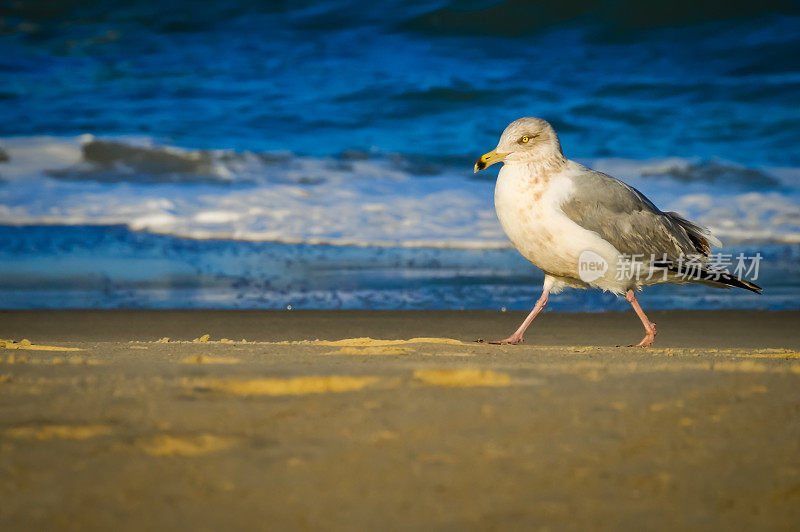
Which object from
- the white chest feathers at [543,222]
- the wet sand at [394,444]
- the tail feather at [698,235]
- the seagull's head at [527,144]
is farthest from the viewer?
the tail feather at [698,235]

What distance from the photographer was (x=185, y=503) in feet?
5.90

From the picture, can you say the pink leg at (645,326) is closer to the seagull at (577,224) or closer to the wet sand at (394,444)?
the seagull at (577,224)

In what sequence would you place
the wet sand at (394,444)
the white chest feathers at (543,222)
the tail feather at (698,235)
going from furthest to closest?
the tail feather at (698,235)
the white chest feathers at (543,222)
the wet sand at (394,444)

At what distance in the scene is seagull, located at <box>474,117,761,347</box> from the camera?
5266 mm

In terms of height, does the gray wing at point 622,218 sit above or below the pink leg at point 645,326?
above

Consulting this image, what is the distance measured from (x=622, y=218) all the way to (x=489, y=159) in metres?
1.07

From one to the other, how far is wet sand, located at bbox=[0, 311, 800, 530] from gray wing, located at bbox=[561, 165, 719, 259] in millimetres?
1898

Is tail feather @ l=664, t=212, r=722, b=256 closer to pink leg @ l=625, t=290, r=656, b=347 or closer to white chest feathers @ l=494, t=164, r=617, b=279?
pink leg @ l=625, t=290, r=656, b=347

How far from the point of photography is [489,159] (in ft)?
18.3

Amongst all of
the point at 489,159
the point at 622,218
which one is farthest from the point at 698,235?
the point at 489,159

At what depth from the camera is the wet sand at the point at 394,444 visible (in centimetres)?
Answer: 179

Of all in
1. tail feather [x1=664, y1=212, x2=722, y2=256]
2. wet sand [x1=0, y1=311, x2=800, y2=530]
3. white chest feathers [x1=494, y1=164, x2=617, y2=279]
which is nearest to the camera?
wet sand [x1=0, y1=311, x2=800, y2=530]

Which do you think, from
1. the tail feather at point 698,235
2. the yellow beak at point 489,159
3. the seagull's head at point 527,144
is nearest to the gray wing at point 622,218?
the tail feather at point 698,235

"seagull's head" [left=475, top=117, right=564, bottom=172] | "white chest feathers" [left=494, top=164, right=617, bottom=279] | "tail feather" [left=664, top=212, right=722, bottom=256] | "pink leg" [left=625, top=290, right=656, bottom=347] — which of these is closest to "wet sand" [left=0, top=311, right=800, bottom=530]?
"white chest feathers" [left=494, top=164, right=617, bottom=279]
